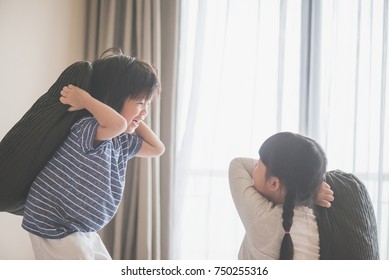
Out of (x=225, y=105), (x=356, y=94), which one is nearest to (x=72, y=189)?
(x=225, y=105)

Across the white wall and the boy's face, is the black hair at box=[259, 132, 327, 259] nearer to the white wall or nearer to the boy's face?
the boy's face

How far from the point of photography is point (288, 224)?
102 centimetres

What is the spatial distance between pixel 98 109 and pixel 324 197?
635mm

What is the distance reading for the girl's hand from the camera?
107 cm

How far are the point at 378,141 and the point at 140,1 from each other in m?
1.41

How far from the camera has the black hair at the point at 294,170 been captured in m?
1.03

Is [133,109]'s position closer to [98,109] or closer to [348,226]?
[98,109]

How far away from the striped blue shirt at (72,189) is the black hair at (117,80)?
0.29 feet

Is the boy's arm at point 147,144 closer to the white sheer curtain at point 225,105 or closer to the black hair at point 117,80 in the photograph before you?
the black hair at point 117,80

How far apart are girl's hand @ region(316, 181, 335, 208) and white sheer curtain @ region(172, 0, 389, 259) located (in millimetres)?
962

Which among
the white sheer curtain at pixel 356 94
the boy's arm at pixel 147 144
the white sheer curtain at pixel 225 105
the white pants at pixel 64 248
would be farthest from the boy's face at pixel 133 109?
the white sheer curtain at pixel 356 94

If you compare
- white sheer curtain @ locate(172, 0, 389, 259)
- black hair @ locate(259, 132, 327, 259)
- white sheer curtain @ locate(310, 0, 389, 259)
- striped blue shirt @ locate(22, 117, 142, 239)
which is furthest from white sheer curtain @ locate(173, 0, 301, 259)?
striped blue shirt @ locate(22, 117, 142, 239)
